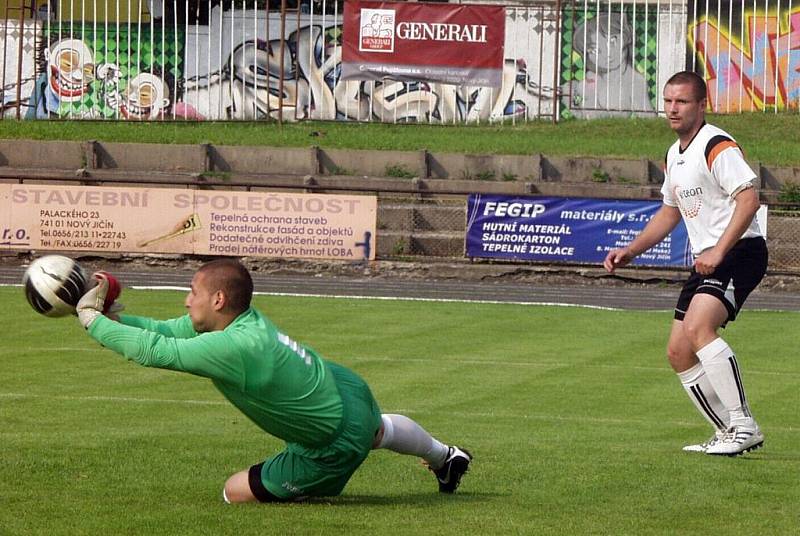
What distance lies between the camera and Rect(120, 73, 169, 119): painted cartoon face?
36438mm

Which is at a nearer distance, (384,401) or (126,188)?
(384,401)

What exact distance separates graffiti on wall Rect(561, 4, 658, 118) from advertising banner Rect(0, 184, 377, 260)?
1063 cm

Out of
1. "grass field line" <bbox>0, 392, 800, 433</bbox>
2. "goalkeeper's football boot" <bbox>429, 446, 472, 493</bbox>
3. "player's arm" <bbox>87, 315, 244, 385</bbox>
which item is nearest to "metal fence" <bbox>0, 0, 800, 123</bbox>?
"grass field line" <bbox>0, 392, 800, 433</bbox>

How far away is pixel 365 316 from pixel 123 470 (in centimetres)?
1249

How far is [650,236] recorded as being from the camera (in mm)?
9508

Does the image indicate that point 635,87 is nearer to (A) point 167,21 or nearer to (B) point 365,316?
(A) point 167,21

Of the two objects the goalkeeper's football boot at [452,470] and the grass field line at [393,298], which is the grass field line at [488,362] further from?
the goalkeeper's football boot at [452,470]

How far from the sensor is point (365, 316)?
2033 centimetres

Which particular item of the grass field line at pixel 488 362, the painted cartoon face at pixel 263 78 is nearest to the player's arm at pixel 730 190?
the grass field line at pixel 488 362

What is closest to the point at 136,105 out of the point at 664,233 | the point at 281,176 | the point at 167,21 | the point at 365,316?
the point at 167,21

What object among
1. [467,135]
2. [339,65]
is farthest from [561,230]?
[339,65]

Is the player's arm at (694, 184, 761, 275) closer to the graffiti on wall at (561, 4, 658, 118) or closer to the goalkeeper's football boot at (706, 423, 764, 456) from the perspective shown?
the goalkeeper's football boot at (706, 423, 764, 456)

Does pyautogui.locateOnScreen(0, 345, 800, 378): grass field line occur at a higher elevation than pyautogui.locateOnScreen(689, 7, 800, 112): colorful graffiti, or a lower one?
lower

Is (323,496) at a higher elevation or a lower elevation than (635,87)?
lower
